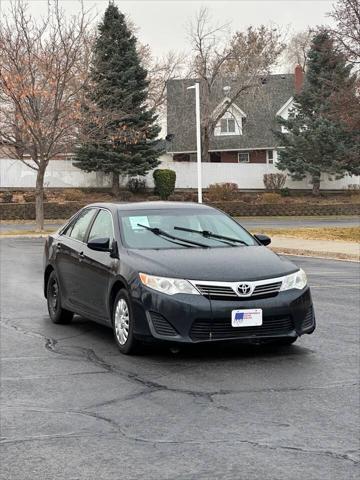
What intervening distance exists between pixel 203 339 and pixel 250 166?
171ft

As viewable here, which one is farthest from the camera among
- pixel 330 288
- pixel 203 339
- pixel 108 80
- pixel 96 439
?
pixel 108 80

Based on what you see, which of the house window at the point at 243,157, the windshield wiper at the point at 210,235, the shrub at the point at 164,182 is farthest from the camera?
the house window at the point at 243,157

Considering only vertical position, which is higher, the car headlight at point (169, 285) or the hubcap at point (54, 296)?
the car headlight at point (169, 285)

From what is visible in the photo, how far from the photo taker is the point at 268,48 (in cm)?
5872

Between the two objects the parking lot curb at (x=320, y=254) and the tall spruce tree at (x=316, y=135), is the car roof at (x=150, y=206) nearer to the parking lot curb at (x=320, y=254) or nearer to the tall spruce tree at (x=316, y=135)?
the parking lot curb at (x=320, y=254)

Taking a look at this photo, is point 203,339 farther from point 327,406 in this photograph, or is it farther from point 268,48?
point 268,48

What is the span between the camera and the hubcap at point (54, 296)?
34.2 ft

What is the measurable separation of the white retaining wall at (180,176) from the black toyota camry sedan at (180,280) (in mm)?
41858

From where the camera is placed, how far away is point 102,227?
31.6ft

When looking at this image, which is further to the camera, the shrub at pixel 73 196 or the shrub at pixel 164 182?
the shrub at pixel 164 182

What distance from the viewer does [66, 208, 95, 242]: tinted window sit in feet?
33.0

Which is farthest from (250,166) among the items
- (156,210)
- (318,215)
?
(156,210)

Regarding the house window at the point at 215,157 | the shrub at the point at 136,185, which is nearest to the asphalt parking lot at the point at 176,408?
the shrub at the point at 136,185

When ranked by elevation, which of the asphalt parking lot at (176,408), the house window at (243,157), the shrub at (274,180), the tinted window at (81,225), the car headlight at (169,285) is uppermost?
the house window at (243,157)
